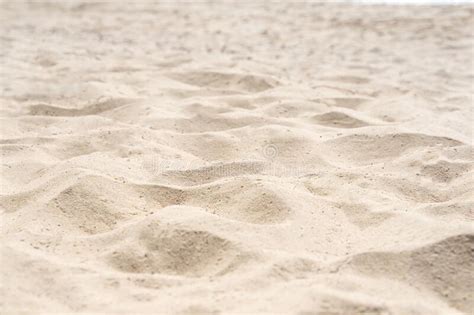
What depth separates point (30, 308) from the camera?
4.52 ft

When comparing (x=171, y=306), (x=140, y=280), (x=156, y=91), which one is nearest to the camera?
(x=171, y=306)

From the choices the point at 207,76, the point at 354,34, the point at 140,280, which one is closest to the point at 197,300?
the point at 140,280

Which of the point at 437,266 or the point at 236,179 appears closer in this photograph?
the point at 437,266

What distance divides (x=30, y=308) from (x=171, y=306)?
0.32 meters

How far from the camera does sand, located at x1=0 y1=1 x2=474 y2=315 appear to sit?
146 centimetres

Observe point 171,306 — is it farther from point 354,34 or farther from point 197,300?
point 354,34

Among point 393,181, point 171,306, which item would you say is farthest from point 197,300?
point 393,181

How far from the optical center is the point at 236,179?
202cm

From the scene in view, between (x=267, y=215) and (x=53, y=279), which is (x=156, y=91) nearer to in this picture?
(x=267, y=215)

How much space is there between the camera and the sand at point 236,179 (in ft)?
4.78

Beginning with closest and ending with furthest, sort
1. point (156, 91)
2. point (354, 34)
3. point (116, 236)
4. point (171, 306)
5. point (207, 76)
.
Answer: point (171, 306), point (116, 236), point (156, 91), point (207, 76), point (354, 34)

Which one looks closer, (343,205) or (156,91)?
(343,205)

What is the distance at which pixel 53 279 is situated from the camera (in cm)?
149

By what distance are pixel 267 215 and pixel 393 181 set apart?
0.53m
